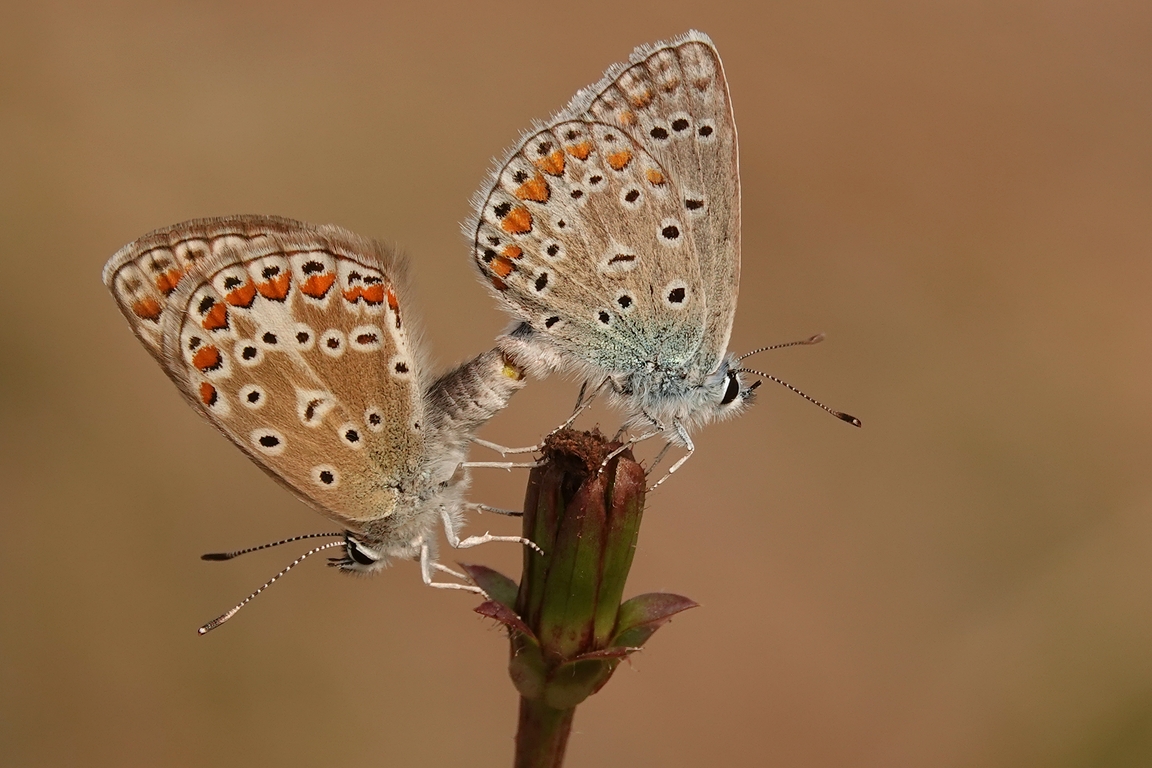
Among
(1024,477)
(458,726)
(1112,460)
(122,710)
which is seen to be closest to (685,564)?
(458,726)

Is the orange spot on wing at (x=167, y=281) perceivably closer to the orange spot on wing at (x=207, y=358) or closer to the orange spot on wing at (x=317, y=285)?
the orange spot on wing at (x=207, y=358)

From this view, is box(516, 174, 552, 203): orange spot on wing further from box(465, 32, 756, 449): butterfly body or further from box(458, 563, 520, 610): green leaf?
box(458, 563, 520, 610): green leaf

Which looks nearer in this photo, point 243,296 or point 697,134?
point 243,296

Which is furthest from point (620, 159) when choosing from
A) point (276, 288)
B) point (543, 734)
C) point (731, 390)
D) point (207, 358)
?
point (543, 734)

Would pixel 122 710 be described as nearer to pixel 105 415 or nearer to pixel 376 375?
pixel 105 415

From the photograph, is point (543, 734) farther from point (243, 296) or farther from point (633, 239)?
point (633, 239)

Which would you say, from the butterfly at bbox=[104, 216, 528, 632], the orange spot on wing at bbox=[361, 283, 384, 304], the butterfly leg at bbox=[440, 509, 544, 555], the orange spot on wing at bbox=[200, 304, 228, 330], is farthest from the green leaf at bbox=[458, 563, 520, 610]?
the orange spot on wing at bbox=[200, 304, 228, 330]

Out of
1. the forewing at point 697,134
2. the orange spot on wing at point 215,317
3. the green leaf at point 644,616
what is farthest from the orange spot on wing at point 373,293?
the green leaf at point 644,616
